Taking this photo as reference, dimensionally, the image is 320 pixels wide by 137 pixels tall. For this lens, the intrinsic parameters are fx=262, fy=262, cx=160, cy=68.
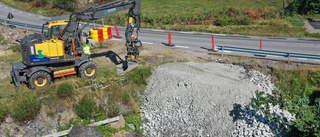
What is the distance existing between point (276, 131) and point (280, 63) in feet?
23.5

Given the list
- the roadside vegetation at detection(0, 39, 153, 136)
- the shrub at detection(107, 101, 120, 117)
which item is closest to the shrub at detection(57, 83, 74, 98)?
the roadside vegetation at detection(0, 39, 153, 136)

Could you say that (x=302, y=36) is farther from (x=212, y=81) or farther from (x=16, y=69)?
(x=16, y=69)

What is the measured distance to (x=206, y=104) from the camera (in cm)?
1209

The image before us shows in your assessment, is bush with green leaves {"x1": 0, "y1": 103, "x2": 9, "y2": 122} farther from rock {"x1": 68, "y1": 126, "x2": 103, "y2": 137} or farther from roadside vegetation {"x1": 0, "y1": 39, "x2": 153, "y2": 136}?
rock {"x1": 68, "y1": 126, "x2": 103, "y2": 137}

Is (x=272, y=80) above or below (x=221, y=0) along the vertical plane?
below

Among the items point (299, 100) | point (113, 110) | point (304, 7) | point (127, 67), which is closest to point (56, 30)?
point (127, 67)

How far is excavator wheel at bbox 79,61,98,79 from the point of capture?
46.6 ft

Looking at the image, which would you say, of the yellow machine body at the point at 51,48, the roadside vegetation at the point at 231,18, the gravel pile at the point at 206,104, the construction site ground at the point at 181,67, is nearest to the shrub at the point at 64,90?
the construction site ground at the point at 181,67

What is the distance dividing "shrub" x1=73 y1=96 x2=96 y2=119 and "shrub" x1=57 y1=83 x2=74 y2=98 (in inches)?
32.9

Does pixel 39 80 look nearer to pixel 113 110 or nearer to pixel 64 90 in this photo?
pixel 64 90

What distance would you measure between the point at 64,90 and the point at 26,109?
76.1 inches

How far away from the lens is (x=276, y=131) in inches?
407

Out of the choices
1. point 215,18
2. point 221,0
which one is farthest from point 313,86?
point 221,0

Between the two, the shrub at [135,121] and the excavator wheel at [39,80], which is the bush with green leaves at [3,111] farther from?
the shrub at [135,121]
